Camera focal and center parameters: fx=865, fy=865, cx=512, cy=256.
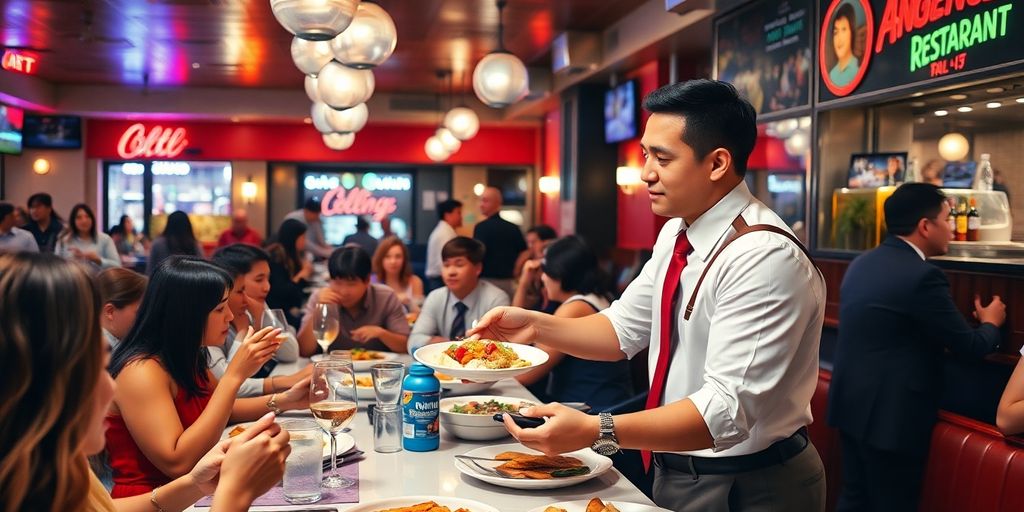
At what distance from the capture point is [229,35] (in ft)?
29.3

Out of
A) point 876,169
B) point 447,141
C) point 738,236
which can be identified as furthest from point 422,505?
point 447,141

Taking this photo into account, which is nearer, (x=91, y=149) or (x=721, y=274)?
(x=721, y=274)

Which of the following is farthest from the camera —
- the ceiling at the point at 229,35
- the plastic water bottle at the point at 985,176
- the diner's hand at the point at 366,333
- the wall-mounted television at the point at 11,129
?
the wall-mounted television at the point at 11,129

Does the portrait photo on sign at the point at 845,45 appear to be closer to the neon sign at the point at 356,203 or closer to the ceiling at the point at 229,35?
the ceiling at the point at 229,35

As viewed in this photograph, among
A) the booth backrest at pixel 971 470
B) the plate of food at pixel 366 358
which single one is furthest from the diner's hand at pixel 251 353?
Result: the booth backrest at pixel 971 470

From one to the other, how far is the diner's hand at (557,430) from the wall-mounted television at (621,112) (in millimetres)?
7690

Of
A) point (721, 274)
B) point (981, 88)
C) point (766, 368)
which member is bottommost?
point (766, 368)

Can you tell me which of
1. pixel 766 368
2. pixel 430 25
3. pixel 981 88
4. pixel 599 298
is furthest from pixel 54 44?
pixel 766 368

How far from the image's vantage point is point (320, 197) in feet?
49.0

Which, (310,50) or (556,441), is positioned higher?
(310,50)

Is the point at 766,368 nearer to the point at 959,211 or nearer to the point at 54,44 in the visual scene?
the point at 959,211

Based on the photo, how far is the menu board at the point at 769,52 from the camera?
5.27m

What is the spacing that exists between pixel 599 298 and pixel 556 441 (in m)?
2.30

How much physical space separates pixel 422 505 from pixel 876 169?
383 cm
